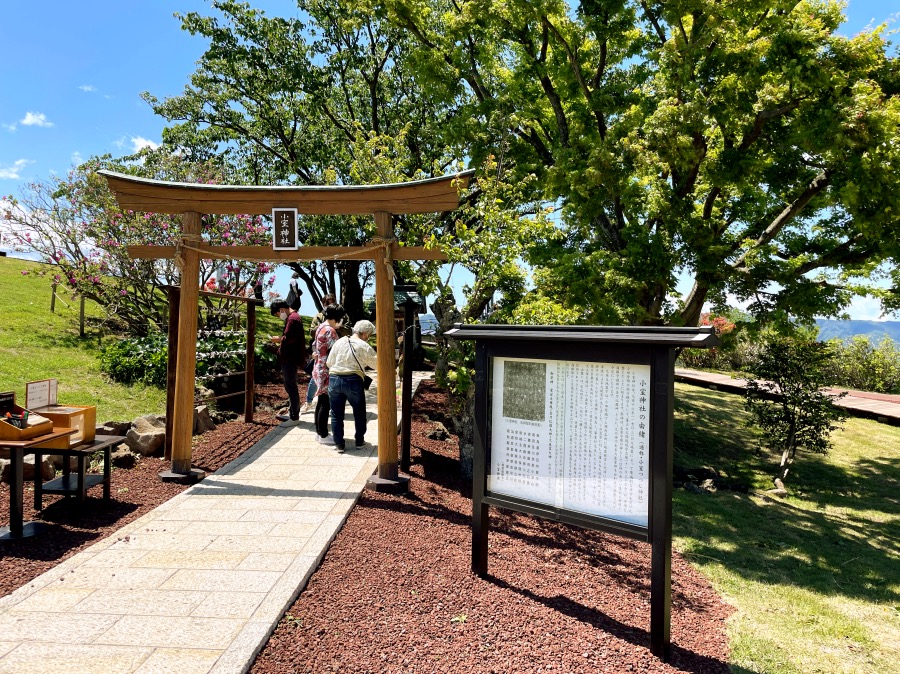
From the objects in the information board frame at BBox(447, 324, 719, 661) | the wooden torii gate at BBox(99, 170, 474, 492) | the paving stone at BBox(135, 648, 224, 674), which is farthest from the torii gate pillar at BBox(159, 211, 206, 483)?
the information board frame at BBox(447, 324, 719, 661)

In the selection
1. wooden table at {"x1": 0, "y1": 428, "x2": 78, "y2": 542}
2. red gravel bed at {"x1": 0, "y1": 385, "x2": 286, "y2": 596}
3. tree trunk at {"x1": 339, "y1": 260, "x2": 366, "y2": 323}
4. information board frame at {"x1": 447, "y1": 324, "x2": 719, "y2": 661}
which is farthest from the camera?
tree trunk at {"x1": 339, "y1": 260, "x2": 366, "y2": 323}

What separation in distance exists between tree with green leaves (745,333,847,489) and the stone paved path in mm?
7927

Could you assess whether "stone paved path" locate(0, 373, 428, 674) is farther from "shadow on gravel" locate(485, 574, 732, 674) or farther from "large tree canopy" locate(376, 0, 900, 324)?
"large tree canopy" locate(376, 0, 900, 324)

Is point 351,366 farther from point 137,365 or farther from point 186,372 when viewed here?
point 137,365

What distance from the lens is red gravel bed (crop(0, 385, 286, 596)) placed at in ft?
13.7

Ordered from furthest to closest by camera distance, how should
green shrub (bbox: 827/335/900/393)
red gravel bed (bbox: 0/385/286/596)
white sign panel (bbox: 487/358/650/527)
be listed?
green shrub (bbox: 827/335/900/393) → red gravel bed (bbox: 0/385/286/596) → white sign panel (bbox: 487/358/650/527)

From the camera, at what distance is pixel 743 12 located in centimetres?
791

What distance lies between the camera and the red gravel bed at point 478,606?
316 centimetres

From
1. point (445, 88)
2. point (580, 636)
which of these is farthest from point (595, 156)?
point (580, 636)

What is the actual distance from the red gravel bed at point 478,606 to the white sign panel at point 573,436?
762mm

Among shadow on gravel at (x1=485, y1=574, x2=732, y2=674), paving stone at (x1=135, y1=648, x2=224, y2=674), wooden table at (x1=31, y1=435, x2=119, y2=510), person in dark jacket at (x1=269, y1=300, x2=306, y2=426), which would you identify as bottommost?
shadow on gravel at (x1=485, y1=574, x2=732, y2=674)

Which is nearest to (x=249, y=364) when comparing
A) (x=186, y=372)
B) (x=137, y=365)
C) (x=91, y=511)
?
(x=186, y=372)

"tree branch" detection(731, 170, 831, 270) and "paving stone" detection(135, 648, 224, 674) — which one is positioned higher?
"tree branch" detection(731, 170, 831, 270)

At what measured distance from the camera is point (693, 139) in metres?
8.08
